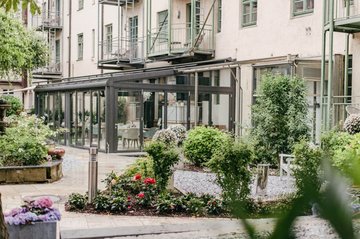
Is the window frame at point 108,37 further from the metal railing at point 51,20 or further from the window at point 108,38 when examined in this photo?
the metal railing at point 51,20

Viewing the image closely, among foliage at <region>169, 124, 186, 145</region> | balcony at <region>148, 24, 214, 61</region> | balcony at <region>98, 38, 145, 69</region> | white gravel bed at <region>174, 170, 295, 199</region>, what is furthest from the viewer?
balcony at <region>98, 38, 145, 69</region>

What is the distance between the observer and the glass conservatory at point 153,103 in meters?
20.8

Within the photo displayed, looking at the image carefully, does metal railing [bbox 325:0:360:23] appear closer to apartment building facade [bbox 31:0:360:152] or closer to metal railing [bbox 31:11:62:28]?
apartment building facade [bbox 31:0:360:152]

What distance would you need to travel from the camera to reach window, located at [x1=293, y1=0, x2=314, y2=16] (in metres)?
16.9

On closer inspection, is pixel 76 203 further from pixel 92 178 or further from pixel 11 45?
pixel 11 45

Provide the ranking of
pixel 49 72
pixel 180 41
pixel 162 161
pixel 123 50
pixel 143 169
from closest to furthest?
1. pixel 162 161
2. pixel 143 169
3. pixel 180 41
4. pixel 123 50
5. pixel 49 72

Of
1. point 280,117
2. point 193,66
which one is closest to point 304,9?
point 280,117

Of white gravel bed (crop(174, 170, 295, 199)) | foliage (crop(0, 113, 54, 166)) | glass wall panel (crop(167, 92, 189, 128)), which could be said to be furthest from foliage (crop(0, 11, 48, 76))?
white gravel bed (crop(174, 170, 295, 199))

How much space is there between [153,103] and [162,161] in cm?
1159

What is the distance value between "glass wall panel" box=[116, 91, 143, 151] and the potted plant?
14684 millimetres

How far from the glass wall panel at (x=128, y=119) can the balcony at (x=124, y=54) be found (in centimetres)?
407

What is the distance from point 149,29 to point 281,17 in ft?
25.0

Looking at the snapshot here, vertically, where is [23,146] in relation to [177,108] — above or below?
below

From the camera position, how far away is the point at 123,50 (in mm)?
26281
